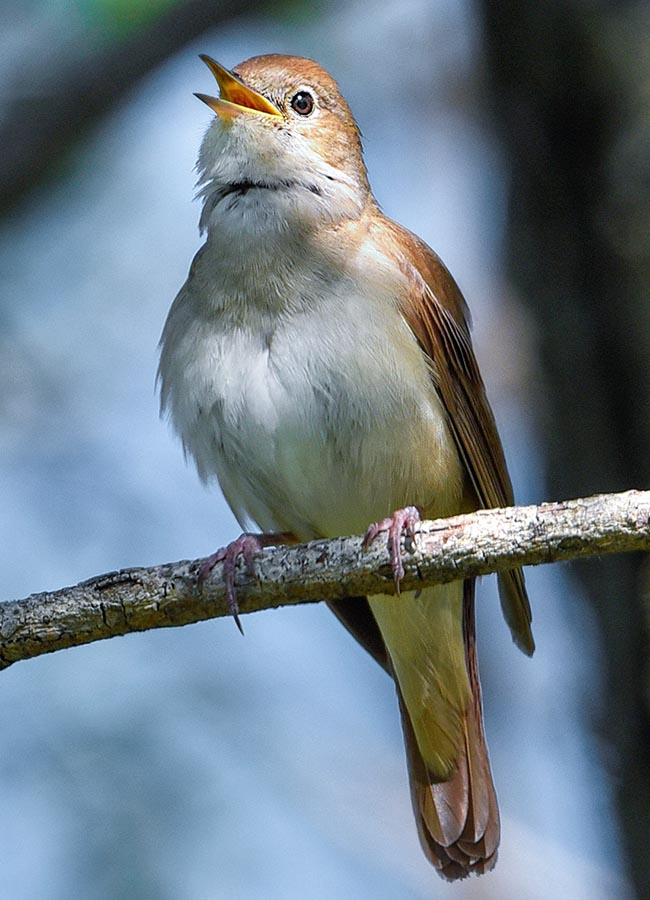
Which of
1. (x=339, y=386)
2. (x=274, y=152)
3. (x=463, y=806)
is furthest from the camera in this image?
(x=463, y=806)

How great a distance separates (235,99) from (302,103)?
0.30 meters

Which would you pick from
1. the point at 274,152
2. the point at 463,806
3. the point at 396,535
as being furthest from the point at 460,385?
the point at 463,806

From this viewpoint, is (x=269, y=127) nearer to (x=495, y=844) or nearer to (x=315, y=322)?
(x=315, y=322)

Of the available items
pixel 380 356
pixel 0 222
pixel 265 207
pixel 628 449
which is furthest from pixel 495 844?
pixel 0 222

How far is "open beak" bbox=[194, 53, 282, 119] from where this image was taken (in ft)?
17.5

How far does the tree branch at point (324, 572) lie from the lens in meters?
3.67

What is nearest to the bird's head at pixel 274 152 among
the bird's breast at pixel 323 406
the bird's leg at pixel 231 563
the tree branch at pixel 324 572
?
the bird's breast at pixel 323 406

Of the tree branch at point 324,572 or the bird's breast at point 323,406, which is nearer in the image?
the tree branch at point 324,572

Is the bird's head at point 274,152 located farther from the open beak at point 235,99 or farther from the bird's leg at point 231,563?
the bird's leg at point 231,563

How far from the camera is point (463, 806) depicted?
5461 mm

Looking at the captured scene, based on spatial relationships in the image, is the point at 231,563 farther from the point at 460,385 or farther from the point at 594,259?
the point at 594,259

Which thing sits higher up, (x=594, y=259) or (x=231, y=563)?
(x=594, y=259)

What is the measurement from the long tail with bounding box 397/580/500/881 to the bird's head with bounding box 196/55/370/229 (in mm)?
2062

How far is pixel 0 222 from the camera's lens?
505 centimetres
